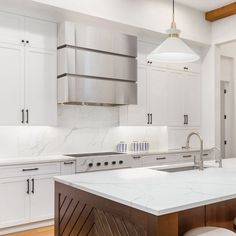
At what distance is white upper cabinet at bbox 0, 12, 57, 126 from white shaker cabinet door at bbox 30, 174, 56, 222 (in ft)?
2.62

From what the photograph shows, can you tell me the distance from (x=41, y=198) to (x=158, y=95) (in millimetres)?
2819

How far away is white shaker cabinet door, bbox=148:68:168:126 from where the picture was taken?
568 cm

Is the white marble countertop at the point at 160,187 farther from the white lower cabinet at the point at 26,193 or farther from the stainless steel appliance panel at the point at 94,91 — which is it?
the stainless steel appliance panel at the point at 94,91

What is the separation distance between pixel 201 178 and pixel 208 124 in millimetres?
3971

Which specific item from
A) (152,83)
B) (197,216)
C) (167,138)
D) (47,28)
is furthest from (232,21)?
(197,216)

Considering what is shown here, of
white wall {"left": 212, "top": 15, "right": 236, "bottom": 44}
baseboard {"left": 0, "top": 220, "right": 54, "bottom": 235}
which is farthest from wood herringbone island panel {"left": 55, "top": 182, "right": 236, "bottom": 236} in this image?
white wall {"left": 212, "top": 15, "right": 236, "bottom": 44}

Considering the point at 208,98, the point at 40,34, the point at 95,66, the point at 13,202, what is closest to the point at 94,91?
the point at 95,66

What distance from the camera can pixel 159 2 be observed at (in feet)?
17.8

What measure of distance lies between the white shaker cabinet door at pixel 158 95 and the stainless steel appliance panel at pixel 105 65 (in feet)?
2.12

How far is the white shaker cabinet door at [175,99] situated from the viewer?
19.5 feet

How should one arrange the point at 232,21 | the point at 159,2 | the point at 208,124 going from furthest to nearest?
the point at 208,124 → the point at 232,21 → the point at 159,2

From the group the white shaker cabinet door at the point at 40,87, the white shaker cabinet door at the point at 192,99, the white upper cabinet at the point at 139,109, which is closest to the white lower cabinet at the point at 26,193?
the white shaker cabinet door at the point at 40,87

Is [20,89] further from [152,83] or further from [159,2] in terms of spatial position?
[159,2]

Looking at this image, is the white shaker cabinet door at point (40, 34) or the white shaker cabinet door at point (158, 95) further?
the white shaker cabinet door at point (158, 95)
